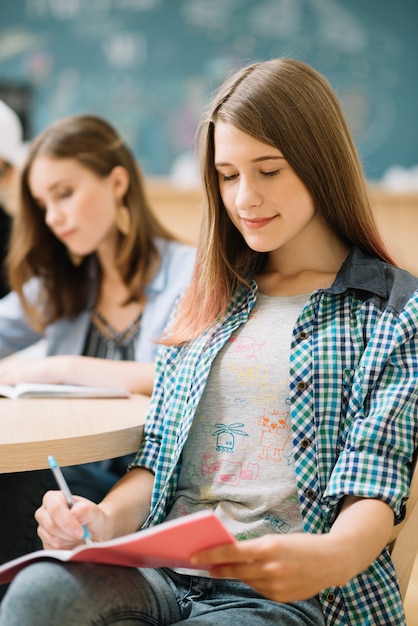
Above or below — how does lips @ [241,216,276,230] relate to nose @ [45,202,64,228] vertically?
below

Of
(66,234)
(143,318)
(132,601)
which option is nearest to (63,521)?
(132,601)

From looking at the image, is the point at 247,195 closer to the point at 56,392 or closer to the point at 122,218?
the point at 56,392

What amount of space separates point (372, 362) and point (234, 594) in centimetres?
35

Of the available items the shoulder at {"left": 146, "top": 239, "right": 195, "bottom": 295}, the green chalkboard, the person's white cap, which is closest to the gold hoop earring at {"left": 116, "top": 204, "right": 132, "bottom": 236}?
the shoulder at {"left": 146, "top": 239, "right": 195, "bottom": 295}

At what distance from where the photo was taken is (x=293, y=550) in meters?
0.83

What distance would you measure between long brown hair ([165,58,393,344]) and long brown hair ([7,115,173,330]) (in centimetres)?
61

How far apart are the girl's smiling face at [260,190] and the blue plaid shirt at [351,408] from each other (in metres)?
0.10

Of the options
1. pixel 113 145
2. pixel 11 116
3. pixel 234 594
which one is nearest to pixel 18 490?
pixel 234 594

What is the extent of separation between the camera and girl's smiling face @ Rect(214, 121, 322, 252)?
1099mm

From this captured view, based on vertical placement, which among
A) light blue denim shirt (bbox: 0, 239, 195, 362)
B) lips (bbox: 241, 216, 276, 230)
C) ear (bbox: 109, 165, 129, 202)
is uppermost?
ear (bbox: 109, 165, 129, 202)

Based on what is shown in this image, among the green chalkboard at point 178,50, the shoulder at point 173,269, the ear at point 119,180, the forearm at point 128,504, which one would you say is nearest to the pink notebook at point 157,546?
the forearm at point 128,504

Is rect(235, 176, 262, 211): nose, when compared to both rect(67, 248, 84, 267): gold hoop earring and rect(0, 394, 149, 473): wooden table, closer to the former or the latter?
rect(0, 394, 149, 473): wooden table

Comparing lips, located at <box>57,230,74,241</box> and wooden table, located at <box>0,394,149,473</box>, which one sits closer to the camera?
wooden table, located at <box>0,394,149,473</box>

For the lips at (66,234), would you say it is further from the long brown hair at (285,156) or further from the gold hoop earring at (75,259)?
the long brown hair at (285,156)
